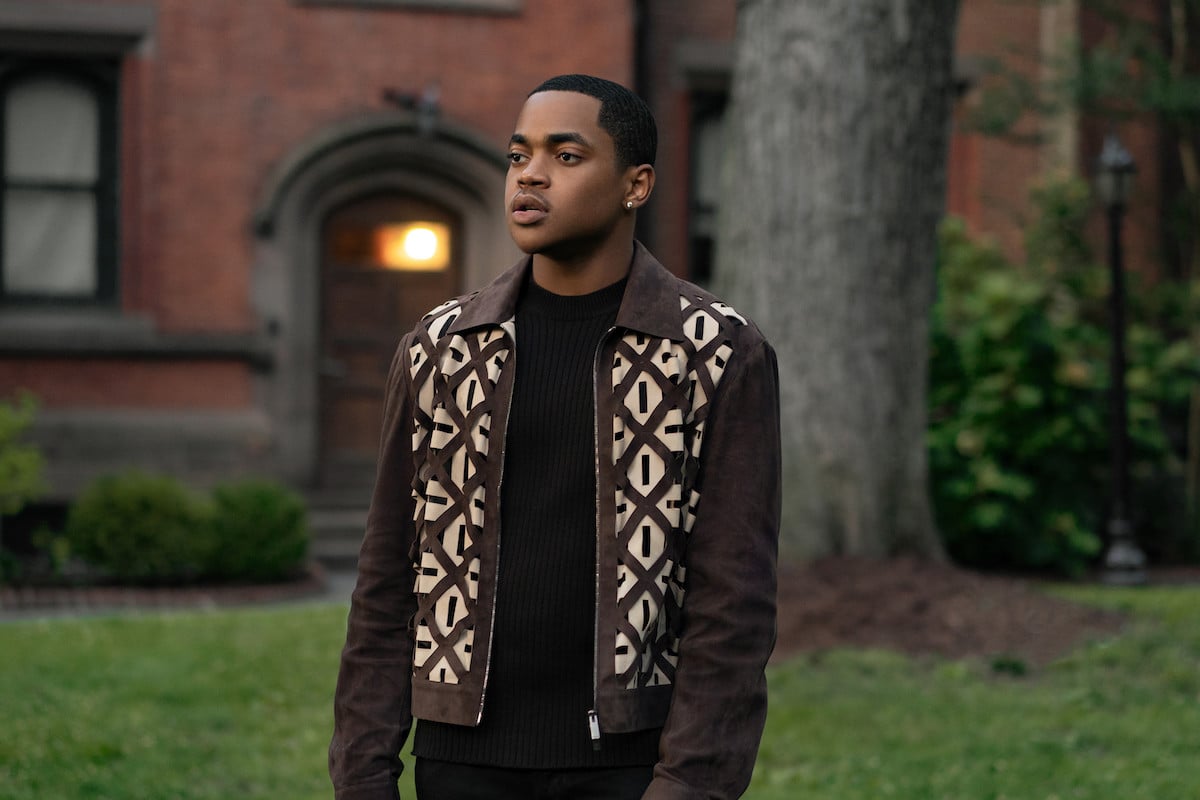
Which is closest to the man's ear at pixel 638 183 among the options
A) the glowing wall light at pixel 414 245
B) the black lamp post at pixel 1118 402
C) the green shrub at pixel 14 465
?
the green shrub at pixel 14 465

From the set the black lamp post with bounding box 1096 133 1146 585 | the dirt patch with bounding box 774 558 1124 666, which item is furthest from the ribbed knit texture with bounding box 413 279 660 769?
the black lamp post with bounding box 1096 133 1146 585

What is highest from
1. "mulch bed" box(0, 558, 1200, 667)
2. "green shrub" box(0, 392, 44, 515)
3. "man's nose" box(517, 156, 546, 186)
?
"man's nose" box(517, 156, 546, 186)

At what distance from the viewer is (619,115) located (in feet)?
8.66

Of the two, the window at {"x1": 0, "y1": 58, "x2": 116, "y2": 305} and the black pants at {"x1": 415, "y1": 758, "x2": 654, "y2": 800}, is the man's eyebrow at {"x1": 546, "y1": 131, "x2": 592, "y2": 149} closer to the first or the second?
the black pants at {"x1": 415, "y1": 758, "x2": 654, "y2": 800}

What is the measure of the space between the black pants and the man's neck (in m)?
0.80

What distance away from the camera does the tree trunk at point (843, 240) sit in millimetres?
8617

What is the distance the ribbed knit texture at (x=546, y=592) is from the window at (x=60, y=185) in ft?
42.6

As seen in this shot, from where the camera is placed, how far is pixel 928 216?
884cm

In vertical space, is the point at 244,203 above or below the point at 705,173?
below

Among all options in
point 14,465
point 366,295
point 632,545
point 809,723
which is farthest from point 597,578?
point 366,295

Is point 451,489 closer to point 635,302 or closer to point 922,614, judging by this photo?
point 635,302

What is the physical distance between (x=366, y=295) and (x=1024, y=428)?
627 cm

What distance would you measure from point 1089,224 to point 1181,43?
78.8 inches

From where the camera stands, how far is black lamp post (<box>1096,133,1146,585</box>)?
12.9 meters
